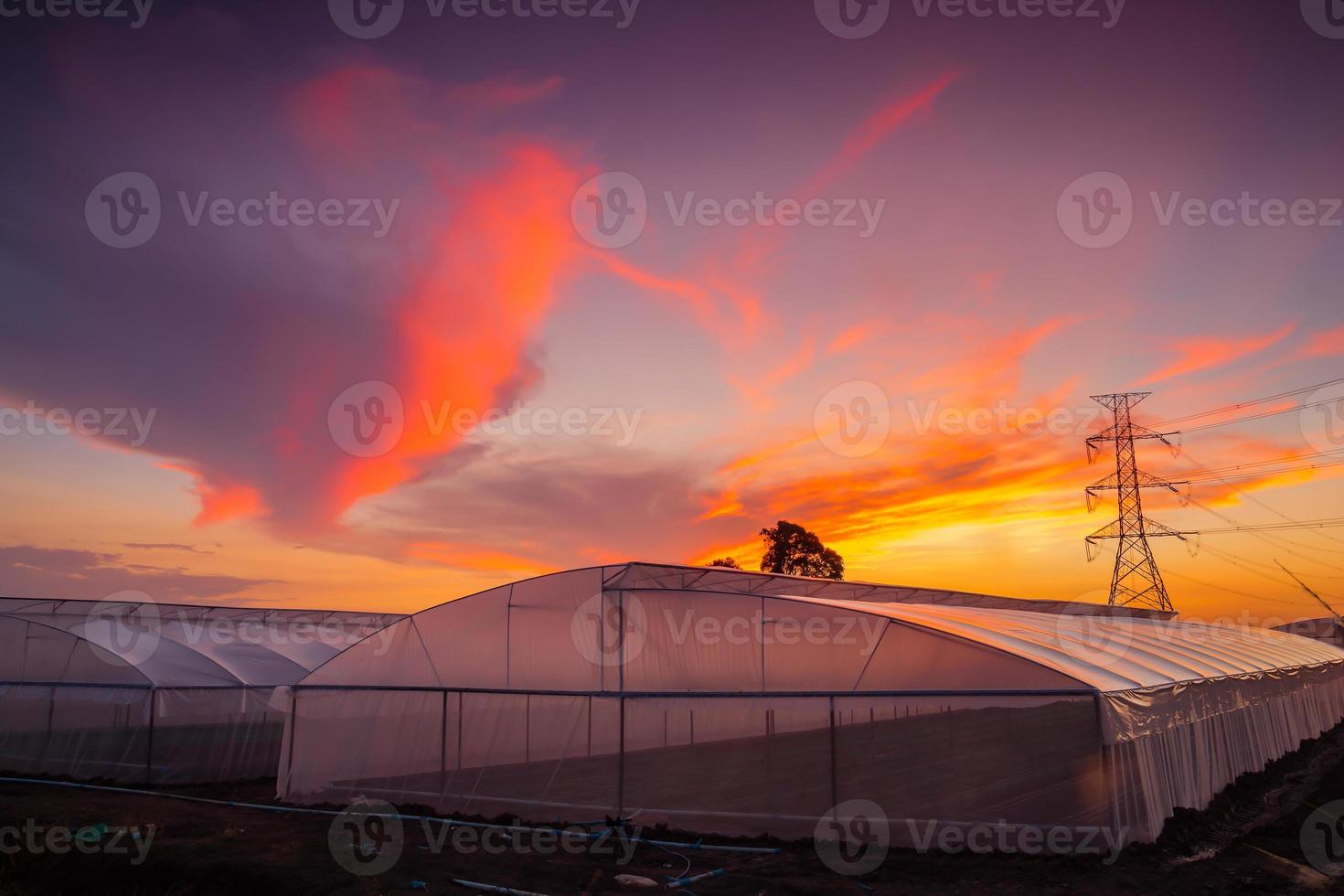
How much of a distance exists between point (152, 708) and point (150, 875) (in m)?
9.88

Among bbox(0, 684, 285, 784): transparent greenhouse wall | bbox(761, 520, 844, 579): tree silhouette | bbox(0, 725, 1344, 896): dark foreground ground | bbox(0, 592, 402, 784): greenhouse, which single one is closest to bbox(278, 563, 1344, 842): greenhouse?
bbox(0, 725, 1344, 896): dark foreground ground

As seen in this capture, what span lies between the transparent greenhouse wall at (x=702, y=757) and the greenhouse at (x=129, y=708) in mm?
4429

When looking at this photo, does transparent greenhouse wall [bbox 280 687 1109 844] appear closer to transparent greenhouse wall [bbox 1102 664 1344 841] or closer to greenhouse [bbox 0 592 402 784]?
transparent greenhouse wall [bbox 1102 664 1344 841]

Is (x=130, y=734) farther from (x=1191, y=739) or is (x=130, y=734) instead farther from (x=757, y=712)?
(x=1191, y=739)

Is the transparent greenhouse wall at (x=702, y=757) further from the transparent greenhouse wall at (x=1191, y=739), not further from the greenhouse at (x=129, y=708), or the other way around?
the greenhouse at (x=129, y=708)

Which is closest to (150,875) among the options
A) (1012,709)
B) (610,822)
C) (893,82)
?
(610,822)

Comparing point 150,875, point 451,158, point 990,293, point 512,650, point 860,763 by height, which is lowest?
point 150,875

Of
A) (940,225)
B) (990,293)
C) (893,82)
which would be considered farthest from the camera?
(990,293)

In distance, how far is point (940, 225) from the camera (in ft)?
69.3

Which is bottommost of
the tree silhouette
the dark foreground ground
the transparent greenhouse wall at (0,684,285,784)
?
the dark foreground ground

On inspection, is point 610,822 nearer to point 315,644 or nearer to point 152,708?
point 152,708

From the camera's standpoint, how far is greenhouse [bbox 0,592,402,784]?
22125 millimetres

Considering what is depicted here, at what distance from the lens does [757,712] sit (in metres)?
16.9

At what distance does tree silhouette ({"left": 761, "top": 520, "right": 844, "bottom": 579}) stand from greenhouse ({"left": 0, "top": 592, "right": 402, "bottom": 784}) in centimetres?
4315
